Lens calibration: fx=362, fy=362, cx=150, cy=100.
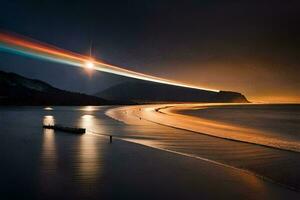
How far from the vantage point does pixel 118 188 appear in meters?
12.9

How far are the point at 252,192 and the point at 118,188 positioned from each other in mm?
4664

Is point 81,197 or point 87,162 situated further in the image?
point 87,162

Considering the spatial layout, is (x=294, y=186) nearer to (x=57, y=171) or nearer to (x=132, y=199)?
(x=132, y=199)

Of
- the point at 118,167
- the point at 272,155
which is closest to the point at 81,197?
the point at 118,167

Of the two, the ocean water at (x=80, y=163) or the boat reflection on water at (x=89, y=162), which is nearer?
the ocean water at (x=80, y=163)

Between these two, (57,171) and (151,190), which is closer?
(151,190)

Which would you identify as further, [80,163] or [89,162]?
[89,162]

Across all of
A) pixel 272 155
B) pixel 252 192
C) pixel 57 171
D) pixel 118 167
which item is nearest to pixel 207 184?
pixel 252 192

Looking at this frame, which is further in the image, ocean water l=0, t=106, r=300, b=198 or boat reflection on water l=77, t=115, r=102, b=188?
boat reflection on water l=77, t=115, r=102, b=188

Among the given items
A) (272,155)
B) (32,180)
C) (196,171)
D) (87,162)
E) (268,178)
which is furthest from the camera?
(272,155)

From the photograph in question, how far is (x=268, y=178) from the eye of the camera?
14711 millimetres

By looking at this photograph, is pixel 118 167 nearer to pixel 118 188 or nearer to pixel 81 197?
pixel 118 188

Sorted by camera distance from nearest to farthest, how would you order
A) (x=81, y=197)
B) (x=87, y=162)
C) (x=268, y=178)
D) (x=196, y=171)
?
(x=81, y=197)
(x=268, y=178)
(x=196, y=171)
(x=87, y=162)

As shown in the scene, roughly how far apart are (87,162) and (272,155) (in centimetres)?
1113
